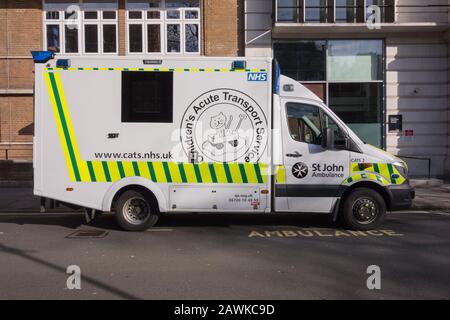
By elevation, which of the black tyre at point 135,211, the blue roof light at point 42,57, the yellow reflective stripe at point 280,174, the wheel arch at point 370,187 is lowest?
the black tyre at point 135,211

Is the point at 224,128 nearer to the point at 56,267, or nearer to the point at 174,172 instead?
the point at 174,172

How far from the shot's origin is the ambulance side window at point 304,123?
346 inches

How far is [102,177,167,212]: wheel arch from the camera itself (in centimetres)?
869

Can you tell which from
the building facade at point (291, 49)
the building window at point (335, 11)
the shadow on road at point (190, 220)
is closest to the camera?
the shadow on road at point (190, 220)

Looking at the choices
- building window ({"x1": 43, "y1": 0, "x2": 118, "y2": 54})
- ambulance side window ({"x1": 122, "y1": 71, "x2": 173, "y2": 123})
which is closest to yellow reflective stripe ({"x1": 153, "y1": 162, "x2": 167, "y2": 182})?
ambulance side window ({"x1": 122, "y1": 71, "x2": 173, "y2": 123})

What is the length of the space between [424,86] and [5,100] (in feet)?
48.9

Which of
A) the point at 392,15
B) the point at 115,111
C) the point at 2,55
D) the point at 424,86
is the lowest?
the point at 115,111

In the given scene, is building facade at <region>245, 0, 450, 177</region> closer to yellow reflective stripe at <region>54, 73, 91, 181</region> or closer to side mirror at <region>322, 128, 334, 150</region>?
side mirror at <region>322, 128, 334, 150</region>

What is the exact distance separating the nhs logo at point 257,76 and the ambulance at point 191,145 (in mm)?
18

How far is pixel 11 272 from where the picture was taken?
619 cm

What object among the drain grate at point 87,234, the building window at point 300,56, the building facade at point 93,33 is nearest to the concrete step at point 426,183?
the building window at point 300,56

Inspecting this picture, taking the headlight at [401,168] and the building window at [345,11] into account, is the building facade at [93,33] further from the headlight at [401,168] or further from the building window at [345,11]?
the headlight at [401,168]
